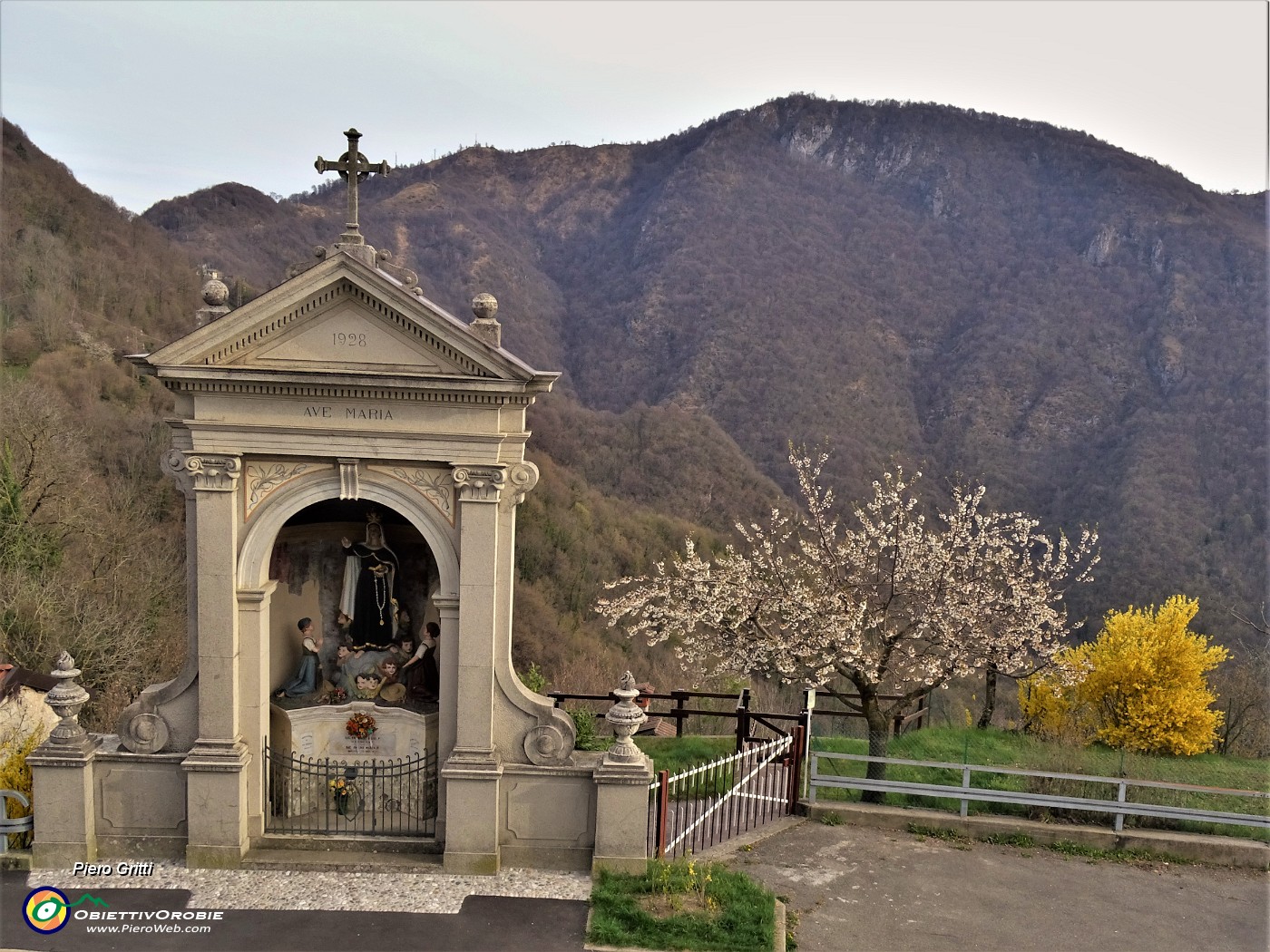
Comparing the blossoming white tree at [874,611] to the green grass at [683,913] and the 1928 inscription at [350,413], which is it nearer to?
the green grass at [683,913]

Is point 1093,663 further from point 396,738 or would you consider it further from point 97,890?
point 97,890

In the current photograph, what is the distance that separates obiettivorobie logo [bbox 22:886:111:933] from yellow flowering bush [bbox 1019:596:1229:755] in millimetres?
12326

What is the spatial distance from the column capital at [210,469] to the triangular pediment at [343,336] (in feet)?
2.95

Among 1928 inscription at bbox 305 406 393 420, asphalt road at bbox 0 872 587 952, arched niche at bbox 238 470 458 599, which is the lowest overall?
asphalt road at bbox 0 872 587 952

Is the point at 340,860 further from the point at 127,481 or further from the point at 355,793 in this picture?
the point at 127,481

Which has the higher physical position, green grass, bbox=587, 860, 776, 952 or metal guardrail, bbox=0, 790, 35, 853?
metal guardrail, bbox=0, 790, 35, 853

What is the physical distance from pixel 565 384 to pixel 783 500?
2252cm

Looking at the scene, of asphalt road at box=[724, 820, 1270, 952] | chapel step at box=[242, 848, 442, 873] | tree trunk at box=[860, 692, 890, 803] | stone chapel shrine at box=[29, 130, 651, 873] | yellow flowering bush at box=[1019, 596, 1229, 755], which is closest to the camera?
asphalt road at box=[724, 820, 1270, 952]

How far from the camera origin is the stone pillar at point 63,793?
1023cm

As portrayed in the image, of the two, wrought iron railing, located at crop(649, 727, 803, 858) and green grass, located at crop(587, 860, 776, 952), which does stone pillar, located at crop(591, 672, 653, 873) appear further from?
→ wrought iron railing, located at crop(649, 727, 803, 858)

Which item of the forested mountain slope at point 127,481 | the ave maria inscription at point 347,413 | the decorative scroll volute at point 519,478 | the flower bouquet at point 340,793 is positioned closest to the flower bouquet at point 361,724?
the flower bouquet at point 340,793

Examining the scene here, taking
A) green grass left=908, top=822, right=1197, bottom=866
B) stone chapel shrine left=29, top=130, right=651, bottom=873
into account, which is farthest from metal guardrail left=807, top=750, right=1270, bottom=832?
stone chapel shrine left=29, top=130, right=651, bottom=873

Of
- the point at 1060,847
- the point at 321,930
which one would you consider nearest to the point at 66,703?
the point at 321,930

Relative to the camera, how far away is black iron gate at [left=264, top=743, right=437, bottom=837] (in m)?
11.0
